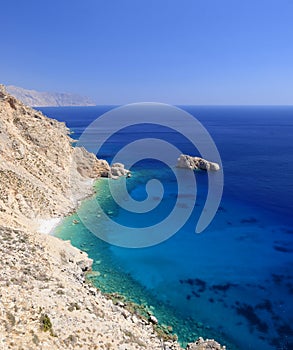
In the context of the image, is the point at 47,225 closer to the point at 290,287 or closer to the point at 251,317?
the point at 251,317

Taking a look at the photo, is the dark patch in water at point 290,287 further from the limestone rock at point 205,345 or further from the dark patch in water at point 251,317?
the limestone rock at point 205,345

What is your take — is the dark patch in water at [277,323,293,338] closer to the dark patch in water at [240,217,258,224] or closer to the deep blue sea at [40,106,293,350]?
the deep blue sea at [40,106,293,350]

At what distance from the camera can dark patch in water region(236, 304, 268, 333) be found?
24.8 metres

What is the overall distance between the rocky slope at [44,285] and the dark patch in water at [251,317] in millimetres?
5772

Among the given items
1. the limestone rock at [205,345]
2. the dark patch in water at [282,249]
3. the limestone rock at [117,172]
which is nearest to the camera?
the limestone rock at [205,345]

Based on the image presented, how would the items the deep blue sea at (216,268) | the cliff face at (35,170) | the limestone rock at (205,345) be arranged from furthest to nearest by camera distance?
the cliff face at (35,170) → the deep blue sea at (216,268) → the limestone rock at (205,345)

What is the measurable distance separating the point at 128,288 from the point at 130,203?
76.7ft

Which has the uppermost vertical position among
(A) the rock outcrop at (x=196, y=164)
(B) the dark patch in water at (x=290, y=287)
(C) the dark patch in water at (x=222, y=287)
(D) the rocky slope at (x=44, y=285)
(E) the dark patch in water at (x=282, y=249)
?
(A) the rock outcrop at (x=196, y=164)

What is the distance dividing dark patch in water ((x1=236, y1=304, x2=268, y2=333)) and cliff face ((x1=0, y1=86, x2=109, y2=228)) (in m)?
24.6

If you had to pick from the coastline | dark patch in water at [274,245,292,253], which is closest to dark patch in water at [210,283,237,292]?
dark patch in water at [274,245,292,253]

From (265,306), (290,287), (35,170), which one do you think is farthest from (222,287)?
(35,170)

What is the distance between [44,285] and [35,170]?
29.8 metres

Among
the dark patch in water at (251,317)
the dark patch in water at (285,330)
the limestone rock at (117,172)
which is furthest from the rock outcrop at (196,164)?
the dark patch in water at (285,330)

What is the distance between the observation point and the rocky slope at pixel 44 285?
16.3 meters
